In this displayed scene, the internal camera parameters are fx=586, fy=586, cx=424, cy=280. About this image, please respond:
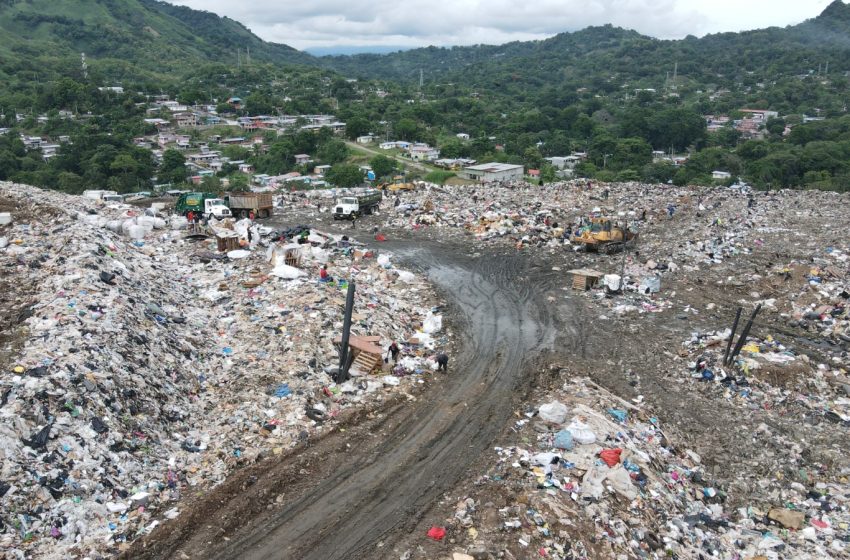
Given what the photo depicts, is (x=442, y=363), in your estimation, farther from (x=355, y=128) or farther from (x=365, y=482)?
(x=355, y=128)

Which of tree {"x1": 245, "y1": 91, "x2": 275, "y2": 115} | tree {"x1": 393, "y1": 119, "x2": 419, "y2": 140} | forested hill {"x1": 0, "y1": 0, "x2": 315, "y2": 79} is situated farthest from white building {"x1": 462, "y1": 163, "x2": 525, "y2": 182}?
forested hill {"x1": 0, "y1": 0, "x2": 315, "y2": 79}

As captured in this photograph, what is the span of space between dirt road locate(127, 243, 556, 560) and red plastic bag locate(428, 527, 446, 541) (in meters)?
0.28

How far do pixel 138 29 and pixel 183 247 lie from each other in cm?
13174

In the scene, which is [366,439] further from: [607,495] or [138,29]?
[138,29]

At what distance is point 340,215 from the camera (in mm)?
23969

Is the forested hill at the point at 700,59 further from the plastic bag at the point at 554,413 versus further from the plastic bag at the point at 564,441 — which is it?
the plastic bag at the point at 564,441

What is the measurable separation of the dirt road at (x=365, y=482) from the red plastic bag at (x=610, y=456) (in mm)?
1648

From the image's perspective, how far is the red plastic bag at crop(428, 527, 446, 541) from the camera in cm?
677

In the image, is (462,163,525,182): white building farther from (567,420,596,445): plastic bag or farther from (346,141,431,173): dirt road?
(567,420,596,445): plastic bag

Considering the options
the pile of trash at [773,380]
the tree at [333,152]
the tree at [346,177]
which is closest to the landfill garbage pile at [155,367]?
the pile of trash at [773,380]

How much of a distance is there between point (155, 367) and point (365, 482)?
434cm

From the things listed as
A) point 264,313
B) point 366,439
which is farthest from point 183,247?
point 366,439

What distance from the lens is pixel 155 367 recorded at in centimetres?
980

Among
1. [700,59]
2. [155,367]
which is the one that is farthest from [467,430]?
[700,59]
